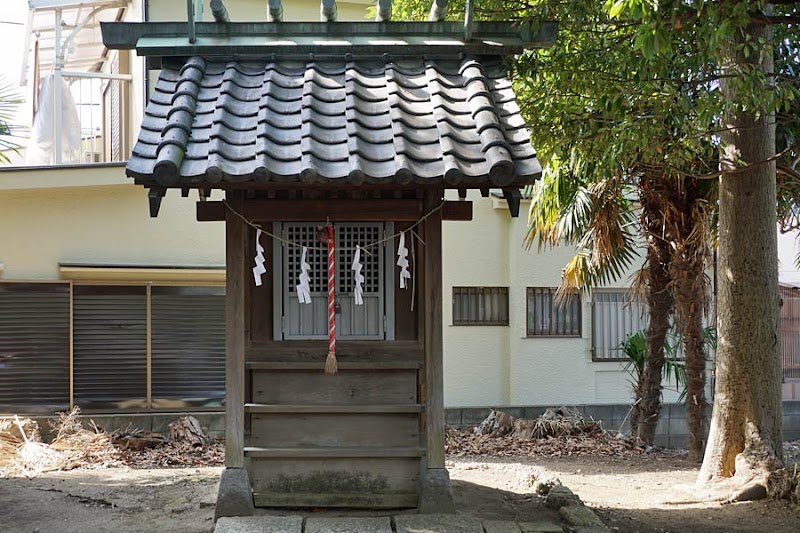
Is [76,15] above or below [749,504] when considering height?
above

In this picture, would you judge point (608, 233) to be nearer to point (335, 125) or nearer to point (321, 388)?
point (321, 388)

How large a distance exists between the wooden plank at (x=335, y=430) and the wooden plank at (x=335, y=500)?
44 centimetres

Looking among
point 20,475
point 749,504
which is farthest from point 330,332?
point 20,475

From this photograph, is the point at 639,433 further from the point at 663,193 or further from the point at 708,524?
the point at 708,524

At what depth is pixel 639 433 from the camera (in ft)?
51.5

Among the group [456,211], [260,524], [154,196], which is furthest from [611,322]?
[154,196]

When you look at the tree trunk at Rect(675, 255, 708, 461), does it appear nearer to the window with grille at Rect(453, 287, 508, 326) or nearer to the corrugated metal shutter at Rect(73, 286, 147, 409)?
the window with grille at Rect(453, 287, 508, 326)

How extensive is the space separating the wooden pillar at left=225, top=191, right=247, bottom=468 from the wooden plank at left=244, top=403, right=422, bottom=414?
8.3 inches

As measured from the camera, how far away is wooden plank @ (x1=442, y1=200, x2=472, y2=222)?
869 cm

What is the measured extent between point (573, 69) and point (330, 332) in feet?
14.5

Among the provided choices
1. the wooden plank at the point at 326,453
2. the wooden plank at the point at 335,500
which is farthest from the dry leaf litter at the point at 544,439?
the wooden plank at the point at 326,453

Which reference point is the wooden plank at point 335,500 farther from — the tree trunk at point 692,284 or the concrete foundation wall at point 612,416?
the concrete foundation wall at point 612,416

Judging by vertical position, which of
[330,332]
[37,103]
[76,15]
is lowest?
[330,332]

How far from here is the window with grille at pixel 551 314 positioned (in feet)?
61.5
